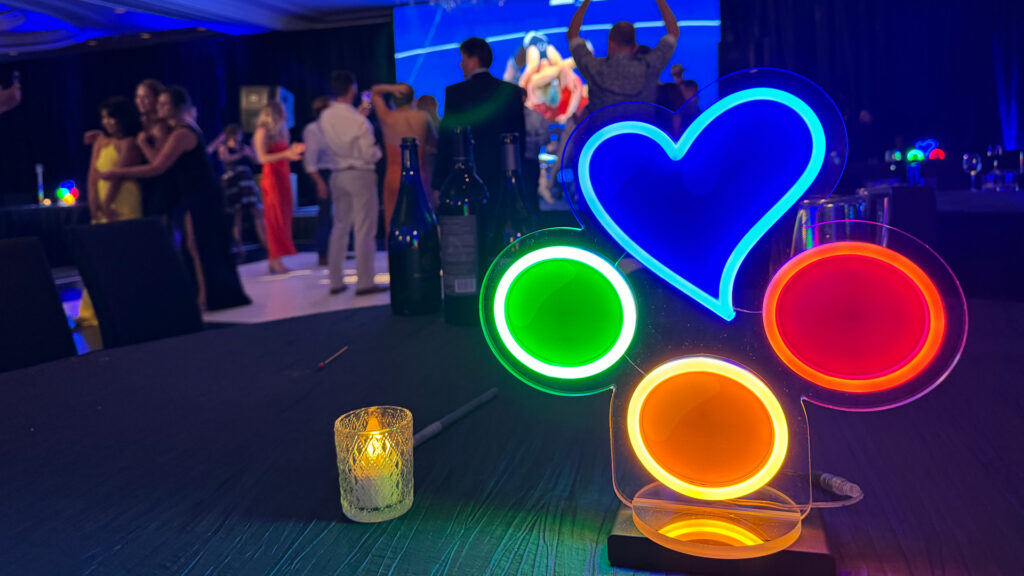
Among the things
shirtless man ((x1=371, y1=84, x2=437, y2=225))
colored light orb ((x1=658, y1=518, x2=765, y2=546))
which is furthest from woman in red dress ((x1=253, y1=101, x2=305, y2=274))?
colored light orb ((x1=658, y1=518, x2=765, y2=546))

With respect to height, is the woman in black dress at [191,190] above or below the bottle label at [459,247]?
above

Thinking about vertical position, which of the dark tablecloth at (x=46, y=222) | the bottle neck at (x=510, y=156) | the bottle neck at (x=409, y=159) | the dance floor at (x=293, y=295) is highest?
the dark tablecloth at (x=46, y=222)

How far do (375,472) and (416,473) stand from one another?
8cm

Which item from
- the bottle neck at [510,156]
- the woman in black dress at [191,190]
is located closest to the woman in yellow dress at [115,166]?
the woman in black dress at [191,190]

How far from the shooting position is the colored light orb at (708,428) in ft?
1.40

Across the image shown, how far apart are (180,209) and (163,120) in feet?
1.46

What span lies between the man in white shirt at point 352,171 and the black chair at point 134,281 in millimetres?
2626

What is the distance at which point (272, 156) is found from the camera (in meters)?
5.16

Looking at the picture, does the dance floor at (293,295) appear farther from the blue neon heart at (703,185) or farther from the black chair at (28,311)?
the blue neon heart at (703,185)

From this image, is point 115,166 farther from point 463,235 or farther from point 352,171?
point 463,235

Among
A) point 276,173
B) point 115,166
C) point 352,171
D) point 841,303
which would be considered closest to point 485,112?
point 352,171

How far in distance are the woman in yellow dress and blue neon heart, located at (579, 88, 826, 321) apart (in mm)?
3513

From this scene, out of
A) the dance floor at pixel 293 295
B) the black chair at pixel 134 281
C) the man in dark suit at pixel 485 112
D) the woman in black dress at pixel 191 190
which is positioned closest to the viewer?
the black chair at pixel 134 281

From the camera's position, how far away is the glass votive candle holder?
0.47m
